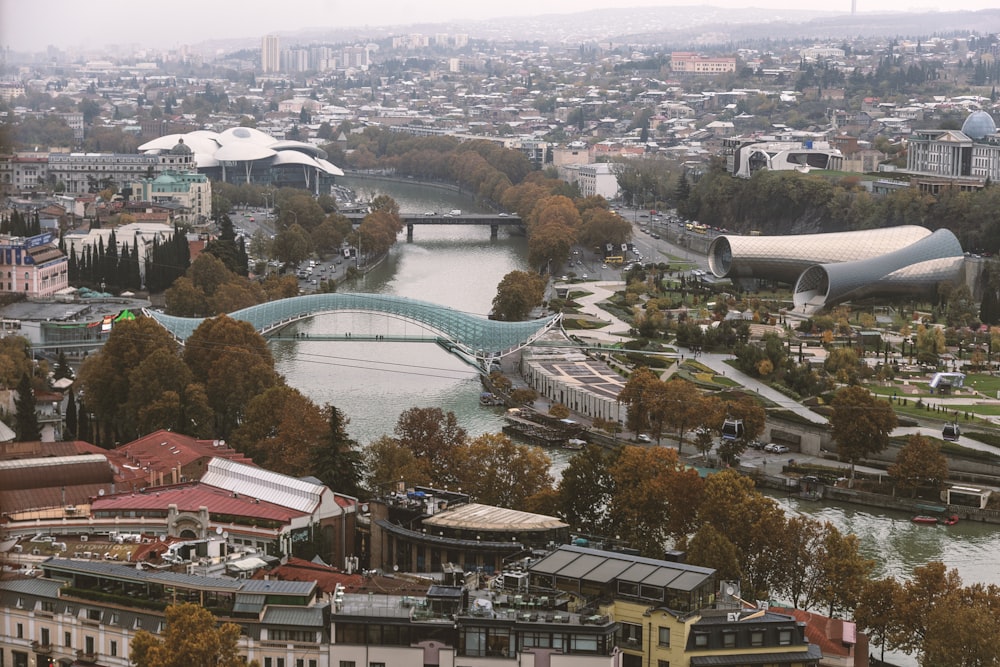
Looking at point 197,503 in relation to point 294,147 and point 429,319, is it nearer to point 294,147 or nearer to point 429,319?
point 429,319

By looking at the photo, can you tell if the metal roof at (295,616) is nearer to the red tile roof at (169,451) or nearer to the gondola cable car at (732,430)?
the red tile roof at (169,451)

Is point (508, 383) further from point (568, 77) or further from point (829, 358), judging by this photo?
point (568, 77)

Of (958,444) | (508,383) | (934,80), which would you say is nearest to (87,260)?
(508,383)

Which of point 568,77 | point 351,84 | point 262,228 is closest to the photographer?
point 262,228

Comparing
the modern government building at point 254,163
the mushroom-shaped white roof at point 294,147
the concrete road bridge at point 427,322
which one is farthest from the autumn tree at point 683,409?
the mushroom-shaped white roof at point 294,147

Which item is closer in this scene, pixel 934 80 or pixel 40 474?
pixel 40 474

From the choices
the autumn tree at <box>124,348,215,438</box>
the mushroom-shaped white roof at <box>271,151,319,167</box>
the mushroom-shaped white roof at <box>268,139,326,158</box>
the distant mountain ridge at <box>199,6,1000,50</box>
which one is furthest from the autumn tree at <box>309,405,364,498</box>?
the distant mountain ridge at <box>199,6,1000,50</box>
